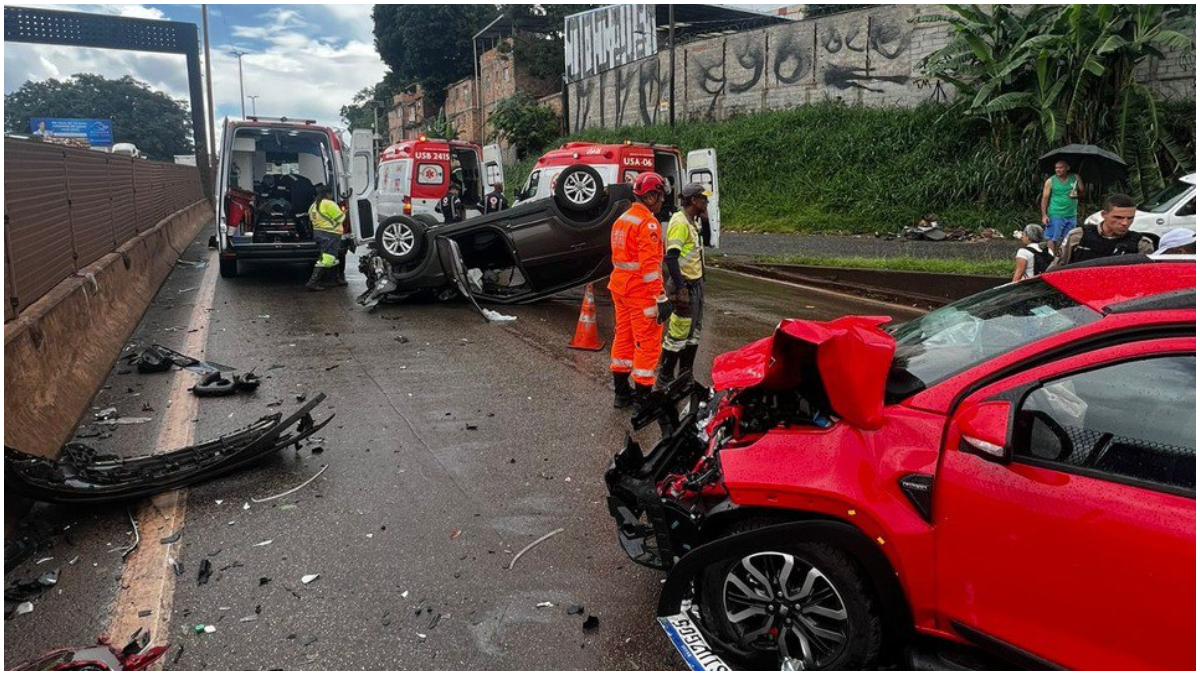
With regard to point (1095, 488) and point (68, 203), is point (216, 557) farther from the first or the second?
point (68, 203)

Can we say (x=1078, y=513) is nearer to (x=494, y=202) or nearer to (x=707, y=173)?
(x=707, y=173)

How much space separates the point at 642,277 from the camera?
5.55 m

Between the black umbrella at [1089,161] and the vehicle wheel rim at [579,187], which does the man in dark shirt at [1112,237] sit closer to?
the black umbrella at [1089,161]

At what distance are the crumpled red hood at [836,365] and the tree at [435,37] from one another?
4540cm

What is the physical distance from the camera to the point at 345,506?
3.98 metres

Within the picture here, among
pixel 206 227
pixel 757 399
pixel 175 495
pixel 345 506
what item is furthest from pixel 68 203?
pixel 206 227

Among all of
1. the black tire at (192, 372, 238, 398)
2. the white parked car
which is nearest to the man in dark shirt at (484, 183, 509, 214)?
the black tire at (192, 372, 238, 398)

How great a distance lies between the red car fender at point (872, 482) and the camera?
236 centimetres

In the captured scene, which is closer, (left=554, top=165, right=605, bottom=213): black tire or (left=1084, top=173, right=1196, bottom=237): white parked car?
(left=554, top=165, right=605, bottom=213): black tire

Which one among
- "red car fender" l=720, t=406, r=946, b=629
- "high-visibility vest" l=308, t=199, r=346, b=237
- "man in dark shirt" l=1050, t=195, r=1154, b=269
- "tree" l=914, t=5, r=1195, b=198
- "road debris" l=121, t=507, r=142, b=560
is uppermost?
"tree" l=914, t=5, r=1195, b=198

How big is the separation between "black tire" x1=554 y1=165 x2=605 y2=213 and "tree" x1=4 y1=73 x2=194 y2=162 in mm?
67384

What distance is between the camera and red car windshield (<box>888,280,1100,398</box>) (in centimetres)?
247

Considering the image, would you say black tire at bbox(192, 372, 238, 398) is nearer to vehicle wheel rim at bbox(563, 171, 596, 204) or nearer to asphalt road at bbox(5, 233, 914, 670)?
asphalt road at bbox(5, 233, 914, 670)

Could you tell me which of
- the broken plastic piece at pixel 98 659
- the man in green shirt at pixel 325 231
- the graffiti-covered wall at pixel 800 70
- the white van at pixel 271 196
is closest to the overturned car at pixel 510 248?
the man in green shirt at pixel 325 231
